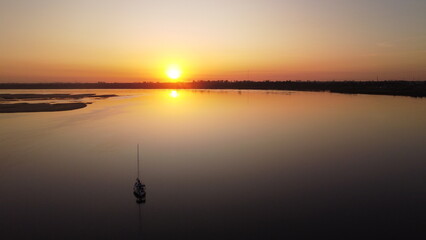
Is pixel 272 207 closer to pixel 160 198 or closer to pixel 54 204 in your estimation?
pixel 160 198

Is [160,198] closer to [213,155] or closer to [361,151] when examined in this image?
[213,155]

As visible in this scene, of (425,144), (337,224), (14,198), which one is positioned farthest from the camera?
(425,144)

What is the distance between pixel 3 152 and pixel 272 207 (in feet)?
58.4

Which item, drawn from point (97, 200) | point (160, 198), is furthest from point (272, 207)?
point (97, 200)

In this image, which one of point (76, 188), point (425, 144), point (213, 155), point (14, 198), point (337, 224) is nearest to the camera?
point (337, 224)

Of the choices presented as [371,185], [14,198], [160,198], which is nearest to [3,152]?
[14,198]

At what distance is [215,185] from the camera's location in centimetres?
1354

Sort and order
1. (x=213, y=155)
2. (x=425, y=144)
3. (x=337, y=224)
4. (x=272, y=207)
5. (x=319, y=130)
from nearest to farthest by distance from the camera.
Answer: (x=337, y=224), (x=272, y=207), (x=213, y=155), (x=425, y=144), (x=319, y=130)

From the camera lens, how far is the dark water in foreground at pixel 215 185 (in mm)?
9883

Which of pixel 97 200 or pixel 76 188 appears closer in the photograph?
pixel 97 200

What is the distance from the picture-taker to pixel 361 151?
19.7 meters

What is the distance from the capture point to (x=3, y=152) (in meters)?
19.4

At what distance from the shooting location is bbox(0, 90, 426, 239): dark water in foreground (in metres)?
9.88

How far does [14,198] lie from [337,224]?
12.4 meters
